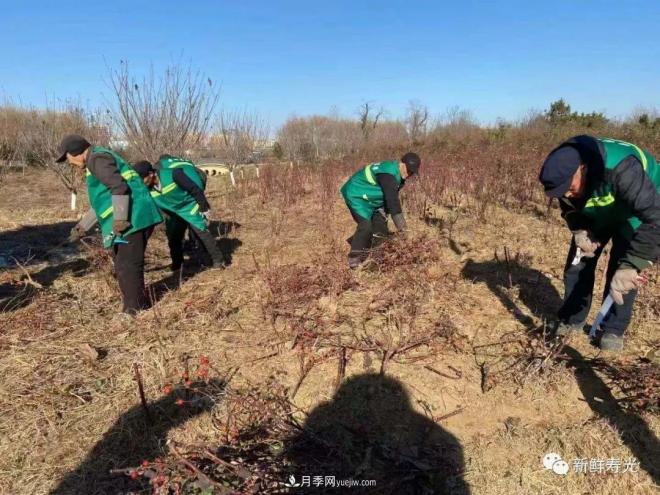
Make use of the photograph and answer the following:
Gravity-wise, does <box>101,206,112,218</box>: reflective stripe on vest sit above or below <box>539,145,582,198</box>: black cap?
below

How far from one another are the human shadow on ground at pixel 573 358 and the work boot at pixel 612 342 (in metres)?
0.18

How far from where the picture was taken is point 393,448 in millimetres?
2055

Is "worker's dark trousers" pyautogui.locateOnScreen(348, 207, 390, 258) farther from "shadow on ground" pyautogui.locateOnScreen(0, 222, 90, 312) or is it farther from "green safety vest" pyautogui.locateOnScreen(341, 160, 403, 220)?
"shadow on ground" pyautogui.locateOnScreen(0, 222, 90, 312)

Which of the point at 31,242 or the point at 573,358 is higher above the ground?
the point at 573,358

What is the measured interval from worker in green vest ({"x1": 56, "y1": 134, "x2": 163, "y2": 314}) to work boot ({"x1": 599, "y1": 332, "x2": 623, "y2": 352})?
10.9 feet

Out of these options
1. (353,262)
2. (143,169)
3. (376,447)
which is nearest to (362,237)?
(353,262)

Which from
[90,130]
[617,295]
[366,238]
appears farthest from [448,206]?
[90,130]

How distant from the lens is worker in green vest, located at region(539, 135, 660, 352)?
201cm

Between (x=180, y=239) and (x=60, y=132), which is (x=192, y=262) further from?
(x=60, y=132)

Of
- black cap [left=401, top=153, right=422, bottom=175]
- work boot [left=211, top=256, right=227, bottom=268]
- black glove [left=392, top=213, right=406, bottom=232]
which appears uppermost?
black cap [left=401, top=153, right=422, bottom=175]

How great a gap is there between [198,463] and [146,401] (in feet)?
2.18

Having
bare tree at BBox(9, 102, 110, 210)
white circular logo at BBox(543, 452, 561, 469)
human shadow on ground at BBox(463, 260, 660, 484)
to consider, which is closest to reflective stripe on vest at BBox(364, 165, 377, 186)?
human shadow on ground at BBox(463, 260, 660, 484)

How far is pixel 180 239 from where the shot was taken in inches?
184

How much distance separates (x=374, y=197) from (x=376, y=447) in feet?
8.87
